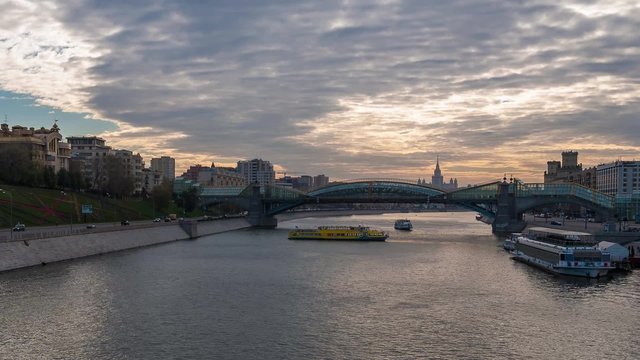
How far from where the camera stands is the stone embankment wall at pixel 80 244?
6191 cm

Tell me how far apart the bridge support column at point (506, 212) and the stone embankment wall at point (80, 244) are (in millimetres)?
66025

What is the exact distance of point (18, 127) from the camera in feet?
485

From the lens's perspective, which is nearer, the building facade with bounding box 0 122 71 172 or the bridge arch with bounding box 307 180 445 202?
the building facade with bounding box 0 122 71 172

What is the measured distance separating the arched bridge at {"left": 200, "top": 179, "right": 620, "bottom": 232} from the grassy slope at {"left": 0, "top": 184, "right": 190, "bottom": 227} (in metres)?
26.0

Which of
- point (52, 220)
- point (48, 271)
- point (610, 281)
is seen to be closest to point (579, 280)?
point (610, 281)

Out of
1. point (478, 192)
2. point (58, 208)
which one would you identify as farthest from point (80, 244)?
point (478, 192)

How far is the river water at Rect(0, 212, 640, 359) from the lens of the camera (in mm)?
34156

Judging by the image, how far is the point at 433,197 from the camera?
139m

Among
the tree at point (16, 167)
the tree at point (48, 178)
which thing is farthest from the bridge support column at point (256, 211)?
the tree at point (16, 167)

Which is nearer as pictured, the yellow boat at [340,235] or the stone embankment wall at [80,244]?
the stone embankment wall at [80,244]

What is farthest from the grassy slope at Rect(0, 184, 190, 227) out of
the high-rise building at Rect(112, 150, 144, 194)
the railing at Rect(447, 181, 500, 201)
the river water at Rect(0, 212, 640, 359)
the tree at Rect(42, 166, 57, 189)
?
the railing at Rect(447, 181, 500, 201)

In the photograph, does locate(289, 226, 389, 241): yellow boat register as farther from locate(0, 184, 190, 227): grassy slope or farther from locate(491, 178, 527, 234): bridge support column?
locate(0, 184, 190, 227): grassy slope

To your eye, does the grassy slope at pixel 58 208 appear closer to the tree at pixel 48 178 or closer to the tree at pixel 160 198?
the tree at pixel 48 178

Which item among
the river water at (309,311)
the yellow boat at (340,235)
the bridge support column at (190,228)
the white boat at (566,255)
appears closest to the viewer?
the river water at (309,311)
